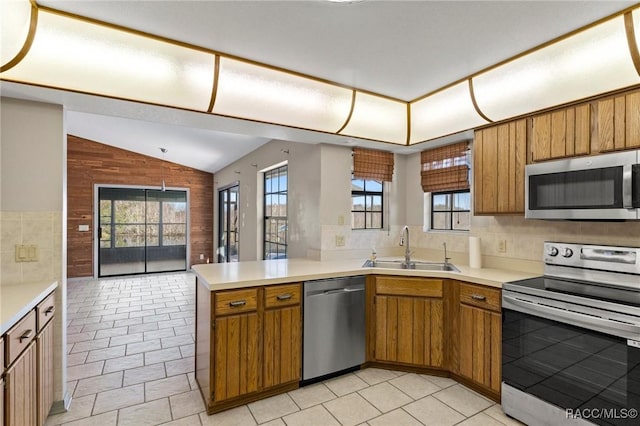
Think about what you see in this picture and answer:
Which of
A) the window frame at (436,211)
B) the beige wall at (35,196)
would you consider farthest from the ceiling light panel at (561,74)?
the beige wall at (35,196)

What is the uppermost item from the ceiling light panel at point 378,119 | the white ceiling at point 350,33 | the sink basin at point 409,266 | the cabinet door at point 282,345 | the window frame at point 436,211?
the white ceiling at point 350,33

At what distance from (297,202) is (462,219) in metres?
1.93

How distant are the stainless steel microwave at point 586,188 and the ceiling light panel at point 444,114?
68 centimetres

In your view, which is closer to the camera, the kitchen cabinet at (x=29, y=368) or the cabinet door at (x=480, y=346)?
the kitchen cabinet at (x=29, y=368)

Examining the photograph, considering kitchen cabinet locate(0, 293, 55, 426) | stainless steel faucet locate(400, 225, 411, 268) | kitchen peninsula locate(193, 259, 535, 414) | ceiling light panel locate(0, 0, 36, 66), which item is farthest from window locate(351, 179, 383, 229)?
ceiling light panel locate(0, 0, 36, 66)

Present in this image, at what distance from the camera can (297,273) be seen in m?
2.61

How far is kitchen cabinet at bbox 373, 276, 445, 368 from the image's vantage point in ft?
8.96

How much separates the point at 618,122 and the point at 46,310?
3825mm

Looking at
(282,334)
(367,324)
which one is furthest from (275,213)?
(282,334)

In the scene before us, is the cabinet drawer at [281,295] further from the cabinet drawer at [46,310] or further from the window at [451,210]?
the window at [451,210]

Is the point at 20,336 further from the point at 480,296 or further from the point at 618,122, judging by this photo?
the point at 618,122

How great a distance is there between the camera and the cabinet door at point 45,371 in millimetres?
1880

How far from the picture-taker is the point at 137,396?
2.45 metres

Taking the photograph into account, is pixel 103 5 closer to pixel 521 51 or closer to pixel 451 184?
pixel 521 51
